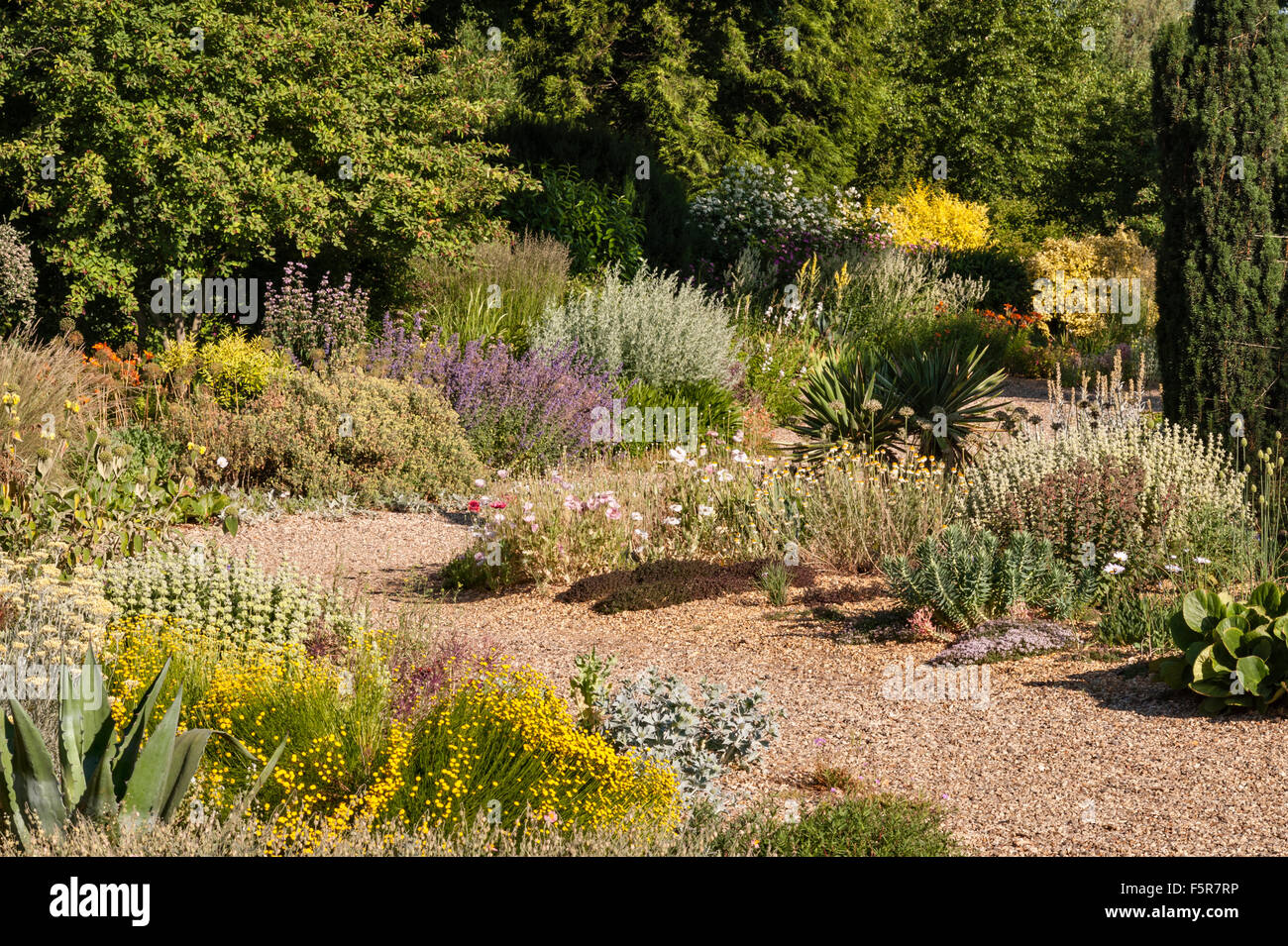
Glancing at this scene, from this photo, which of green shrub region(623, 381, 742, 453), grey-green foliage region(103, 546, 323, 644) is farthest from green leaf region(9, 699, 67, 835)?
green shrub region(623, 381, 742, 453)

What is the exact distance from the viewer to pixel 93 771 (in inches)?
134

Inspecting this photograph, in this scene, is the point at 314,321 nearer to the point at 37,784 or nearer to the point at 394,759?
the point at 394,759

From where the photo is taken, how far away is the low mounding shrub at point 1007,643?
5.55 meters

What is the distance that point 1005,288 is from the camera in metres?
21.0

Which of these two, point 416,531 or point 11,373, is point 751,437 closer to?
point 416,531

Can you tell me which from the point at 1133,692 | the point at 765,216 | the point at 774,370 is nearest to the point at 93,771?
the point at 1133,692

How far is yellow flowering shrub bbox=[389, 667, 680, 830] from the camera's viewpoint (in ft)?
11.9

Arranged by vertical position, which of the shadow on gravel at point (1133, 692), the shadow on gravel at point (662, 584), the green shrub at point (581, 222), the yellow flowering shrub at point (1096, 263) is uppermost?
the green shrub at point (581, 222)

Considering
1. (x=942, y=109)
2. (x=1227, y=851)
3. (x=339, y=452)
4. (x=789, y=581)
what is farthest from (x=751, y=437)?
(x=942, y=109)

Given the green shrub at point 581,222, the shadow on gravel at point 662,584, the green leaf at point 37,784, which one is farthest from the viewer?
the green shrub at point 581,222

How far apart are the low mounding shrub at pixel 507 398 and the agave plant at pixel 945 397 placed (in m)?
2.58

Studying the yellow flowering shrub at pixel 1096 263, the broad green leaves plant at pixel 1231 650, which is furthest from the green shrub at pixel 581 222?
the broad green leaves plant at pixel 1231 650

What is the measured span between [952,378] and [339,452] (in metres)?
4.52

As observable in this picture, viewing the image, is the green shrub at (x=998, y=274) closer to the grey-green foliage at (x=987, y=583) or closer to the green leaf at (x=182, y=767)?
the grey-green foliage at (x=987, y=583)
